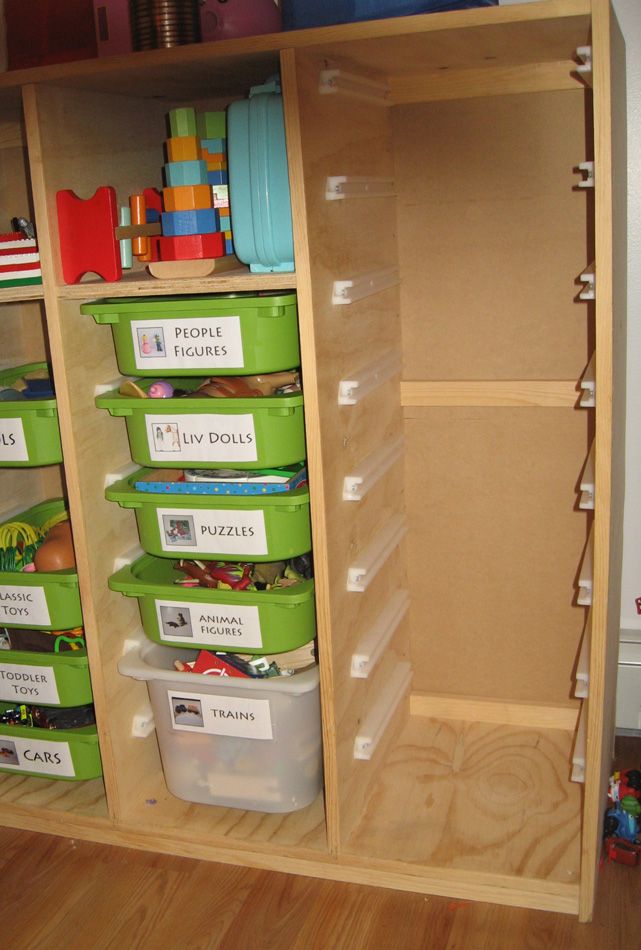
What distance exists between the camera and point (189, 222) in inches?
54.7

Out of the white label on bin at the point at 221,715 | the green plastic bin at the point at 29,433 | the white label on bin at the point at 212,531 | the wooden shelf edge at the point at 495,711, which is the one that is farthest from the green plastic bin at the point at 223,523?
the wooden shelf edge at the point at 495,711

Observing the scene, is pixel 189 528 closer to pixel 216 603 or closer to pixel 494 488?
pixel 216 603

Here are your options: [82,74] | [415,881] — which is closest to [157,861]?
[415,881]

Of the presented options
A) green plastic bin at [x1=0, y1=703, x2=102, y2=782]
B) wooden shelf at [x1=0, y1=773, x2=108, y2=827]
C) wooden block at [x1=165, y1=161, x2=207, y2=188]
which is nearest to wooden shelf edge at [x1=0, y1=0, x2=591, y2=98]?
wooden block at [x1=165, y1=161, x2=207, y2=188]

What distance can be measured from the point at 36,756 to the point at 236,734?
0.38 metres

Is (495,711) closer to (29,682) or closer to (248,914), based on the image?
(248,914)

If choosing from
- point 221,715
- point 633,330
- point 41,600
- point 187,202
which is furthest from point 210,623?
point 633,330

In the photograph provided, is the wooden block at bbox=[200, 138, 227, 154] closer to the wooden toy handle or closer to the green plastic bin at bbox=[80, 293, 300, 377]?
the wooden toy handle

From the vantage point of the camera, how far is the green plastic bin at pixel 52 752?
166cm

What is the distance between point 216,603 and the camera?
4.98ft

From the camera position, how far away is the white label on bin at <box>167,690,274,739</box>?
1537 millimetres

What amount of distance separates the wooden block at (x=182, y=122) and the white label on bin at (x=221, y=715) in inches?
32.9

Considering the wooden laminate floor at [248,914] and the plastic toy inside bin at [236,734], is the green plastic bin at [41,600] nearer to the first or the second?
the plastic toy inside bin at [236,734]

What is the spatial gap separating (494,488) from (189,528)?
0.58m
